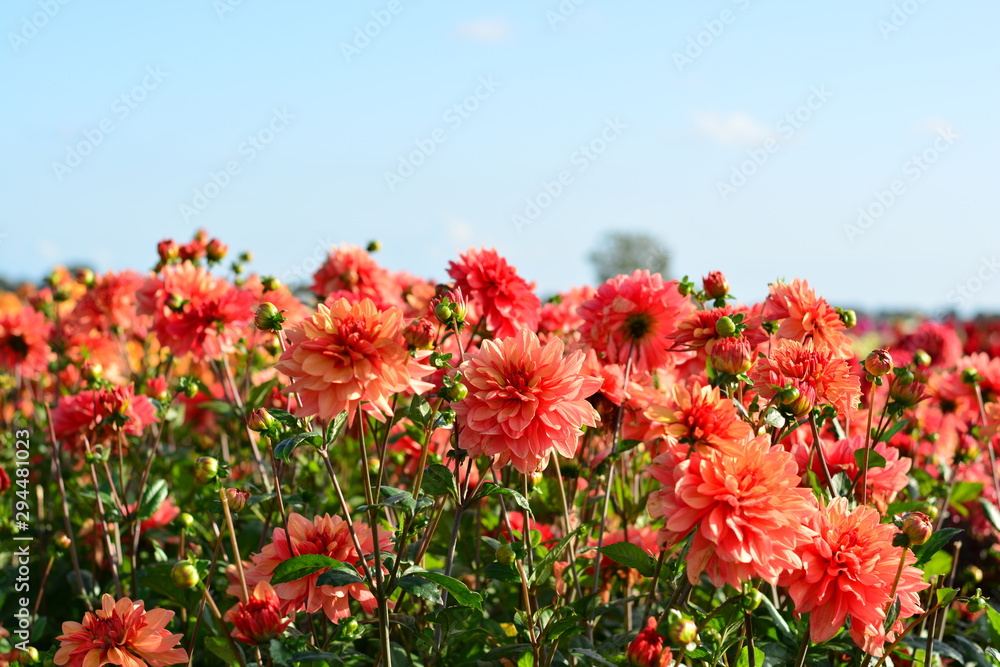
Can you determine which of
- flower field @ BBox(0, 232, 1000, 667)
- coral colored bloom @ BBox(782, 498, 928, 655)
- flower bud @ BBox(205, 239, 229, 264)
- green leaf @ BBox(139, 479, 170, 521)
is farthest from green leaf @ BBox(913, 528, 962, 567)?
flower bud @ BBox(205, 239, 229, 264)

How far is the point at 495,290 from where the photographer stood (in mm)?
2236

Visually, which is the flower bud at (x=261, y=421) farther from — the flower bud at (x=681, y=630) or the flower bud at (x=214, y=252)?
the flower bud at (x=214, y=252)

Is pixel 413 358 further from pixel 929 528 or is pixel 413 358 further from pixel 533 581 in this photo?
pixel 929 528

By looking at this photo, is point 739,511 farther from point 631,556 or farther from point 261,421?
point 261,421

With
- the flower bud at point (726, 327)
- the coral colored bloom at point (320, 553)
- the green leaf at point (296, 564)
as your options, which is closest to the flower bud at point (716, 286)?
the flower bud at point (726, 327)

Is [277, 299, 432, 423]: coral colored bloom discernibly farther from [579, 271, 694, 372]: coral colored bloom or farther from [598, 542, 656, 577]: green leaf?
[579, 271, 694, 372]: coral colored bloom

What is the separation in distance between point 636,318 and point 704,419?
706 mm

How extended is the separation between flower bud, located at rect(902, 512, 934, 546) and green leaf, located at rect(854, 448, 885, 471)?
0.31m

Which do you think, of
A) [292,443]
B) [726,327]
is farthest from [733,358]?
[292,443]

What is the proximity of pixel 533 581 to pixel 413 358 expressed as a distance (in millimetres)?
536

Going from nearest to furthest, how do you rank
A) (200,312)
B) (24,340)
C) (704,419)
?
(704,419) < (200,312) < (24,340)

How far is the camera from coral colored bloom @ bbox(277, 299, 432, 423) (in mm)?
1354

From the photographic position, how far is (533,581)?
5.50ft

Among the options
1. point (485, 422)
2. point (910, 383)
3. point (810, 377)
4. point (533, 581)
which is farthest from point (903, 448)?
point (485, 422)
